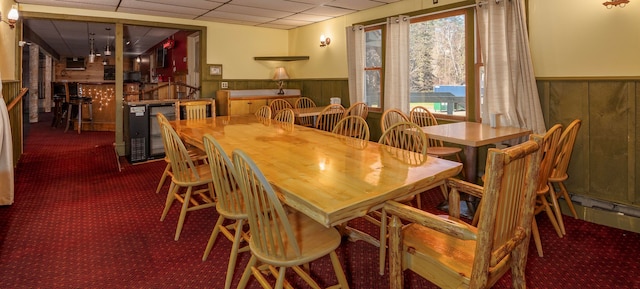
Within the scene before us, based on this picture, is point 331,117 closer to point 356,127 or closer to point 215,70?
point 356,127

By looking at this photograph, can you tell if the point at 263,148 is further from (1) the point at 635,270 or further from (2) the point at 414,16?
(2) the point at 414,16

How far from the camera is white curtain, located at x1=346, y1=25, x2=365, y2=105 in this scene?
5.19 meters

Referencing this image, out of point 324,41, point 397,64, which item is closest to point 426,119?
point 397,64

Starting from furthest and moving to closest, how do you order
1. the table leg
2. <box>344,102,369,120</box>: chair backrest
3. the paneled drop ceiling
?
1. <box>344,102,369,120</box>: chair backrest
2. the paneled drop ceiling
3. the table leg

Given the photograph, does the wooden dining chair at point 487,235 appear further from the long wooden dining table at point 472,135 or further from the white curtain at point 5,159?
the white curtain at point 5,159

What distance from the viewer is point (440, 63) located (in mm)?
4410

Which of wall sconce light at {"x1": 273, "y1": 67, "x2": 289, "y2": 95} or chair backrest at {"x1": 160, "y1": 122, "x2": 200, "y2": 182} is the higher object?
wall sconce light at {"x1": 273, "y1": 67, "x2": 289, "y2": 95}

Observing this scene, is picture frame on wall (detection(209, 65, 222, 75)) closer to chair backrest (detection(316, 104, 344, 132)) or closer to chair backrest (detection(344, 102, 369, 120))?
chair backrest (detection(316, 104, 344, 132))

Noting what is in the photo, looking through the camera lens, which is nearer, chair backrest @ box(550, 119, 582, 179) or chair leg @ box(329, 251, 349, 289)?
chair leg @ box(329, 251, 349, 289)

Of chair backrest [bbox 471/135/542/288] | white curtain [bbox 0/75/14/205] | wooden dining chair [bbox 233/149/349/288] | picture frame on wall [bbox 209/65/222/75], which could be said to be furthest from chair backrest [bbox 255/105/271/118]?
chair backrest [bbox 471/135/542/288]

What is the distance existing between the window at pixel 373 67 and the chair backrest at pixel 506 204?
3.73 metres

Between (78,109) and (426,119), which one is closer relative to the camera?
(426,119)

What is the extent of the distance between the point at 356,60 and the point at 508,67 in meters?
2.18

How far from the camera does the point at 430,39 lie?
448 cm
